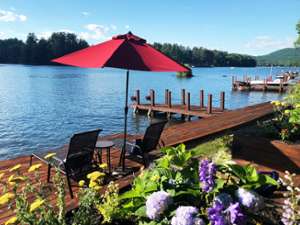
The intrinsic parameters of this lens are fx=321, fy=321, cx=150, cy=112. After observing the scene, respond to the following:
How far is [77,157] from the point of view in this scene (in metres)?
5.04

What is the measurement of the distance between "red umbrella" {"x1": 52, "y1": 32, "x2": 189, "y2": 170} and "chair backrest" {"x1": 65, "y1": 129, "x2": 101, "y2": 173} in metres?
1.12

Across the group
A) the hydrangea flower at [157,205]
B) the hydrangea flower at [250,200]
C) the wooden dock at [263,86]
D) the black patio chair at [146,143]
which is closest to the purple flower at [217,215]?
the hydrangea flower at [250,200]

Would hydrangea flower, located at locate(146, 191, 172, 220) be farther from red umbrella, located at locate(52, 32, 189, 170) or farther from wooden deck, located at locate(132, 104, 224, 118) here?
wooden deck, located at locate(132, 104, 224, 118)

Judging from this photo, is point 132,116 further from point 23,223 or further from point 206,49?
point 206,49

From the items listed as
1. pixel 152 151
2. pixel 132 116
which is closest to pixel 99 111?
pixel 132 116

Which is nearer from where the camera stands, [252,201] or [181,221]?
[181,221]

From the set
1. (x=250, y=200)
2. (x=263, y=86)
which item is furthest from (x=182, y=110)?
(x=263, y=86)

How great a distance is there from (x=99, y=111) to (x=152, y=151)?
21051 mm

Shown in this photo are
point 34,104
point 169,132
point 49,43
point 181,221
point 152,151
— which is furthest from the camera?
point 49,43

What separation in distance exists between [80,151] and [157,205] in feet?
10.0

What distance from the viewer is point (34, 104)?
1206 inches

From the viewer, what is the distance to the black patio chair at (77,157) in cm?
484

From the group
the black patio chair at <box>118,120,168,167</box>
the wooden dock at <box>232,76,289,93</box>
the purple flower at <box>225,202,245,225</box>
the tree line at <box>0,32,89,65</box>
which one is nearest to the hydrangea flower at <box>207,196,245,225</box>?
the purple flower at <box>225,202,245,225</box>

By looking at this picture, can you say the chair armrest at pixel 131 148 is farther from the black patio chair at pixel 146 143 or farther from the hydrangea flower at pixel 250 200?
the hydrangea flower at pixel 250 200
